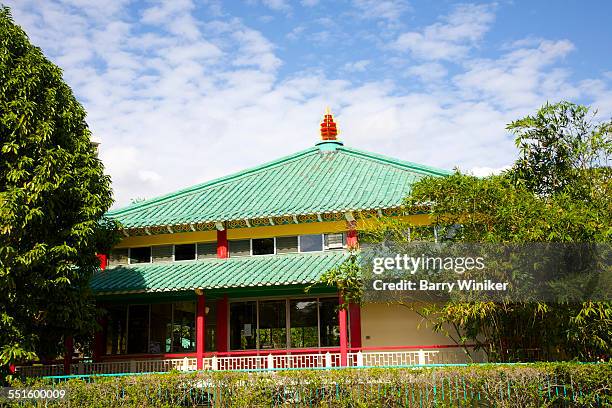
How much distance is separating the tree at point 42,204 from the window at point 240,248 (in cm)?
497

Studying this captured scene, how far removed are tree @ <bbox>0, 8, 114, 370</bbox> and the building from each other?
11.7ft

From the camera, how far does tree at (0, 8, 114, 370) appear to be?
1516 cm

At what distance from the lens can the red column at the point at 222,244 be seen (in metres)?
21.6

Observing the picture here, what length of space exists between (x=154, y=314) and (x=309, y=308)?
5346 mm

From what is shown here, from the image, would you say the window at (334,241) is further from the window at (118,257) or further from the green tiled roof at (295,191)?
the window at (118,257)

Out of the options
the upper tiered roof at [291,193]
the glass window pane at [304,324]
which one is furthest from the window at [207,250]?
the glass window pane at [304,324]

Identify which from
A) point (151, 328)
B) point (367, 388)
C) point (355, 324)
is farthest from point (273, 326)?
point (367, 388)

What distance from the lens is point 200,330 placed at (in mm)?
19984

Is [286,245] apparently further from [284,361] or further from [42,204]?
[42,204]

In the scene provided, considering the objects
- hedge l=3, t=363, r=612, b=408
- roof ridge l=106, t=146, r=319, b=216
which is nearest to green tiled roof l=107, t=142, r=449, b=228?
roof ridge l=106, t=146, r=319, b=216

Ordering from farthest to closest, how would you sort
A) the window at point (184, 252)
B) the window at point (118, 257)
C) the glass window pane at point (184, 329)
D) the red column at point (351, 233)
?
the window at point (118, 257), the window at point (184, 252), the glass window pane at point (184, 329), the red column at point (351, 233)

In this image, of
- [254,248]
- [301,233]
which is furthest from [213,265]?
[301,233]

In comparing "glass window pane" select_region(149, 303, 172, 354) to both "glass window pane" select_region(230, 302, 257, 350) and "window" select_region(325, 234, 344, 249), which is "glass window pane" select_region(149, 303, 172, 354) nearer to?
"glass window pane" select_region(230, 302, 257, 350)

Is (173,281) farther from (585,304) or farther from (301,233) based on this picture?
(585,304)
